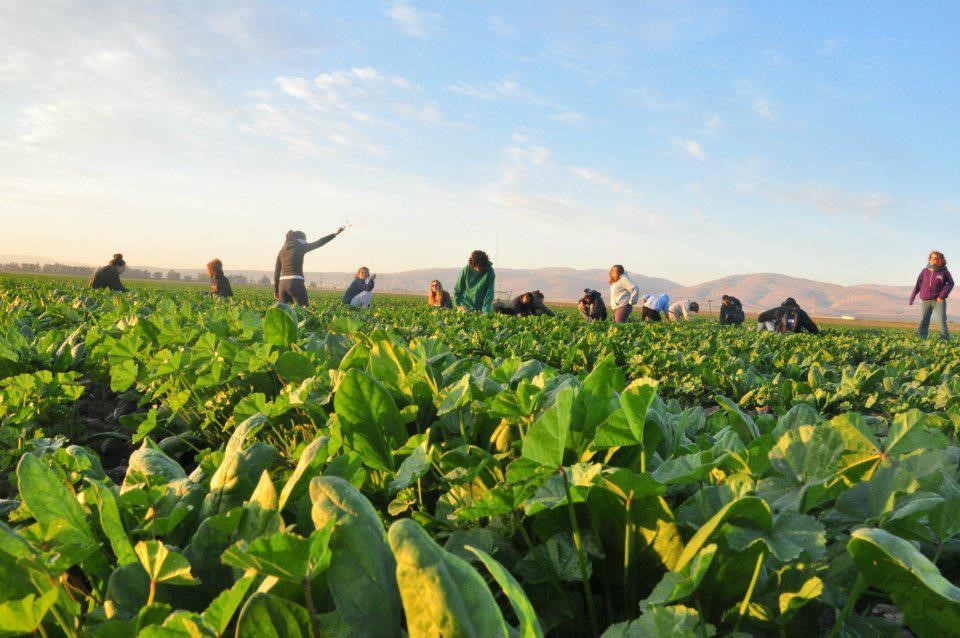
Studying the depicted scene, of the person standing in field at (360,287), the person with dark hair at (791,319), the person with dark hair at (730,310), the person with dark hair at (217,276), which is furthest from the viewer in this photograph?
the person with dark hair at (730,310)

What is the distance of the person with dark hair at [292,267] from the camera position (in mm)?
12773

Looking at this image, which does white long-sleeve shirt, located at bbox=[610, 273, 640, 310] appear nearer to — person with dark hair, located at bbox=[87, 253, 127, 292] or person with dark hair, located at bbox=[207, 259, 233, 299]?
person with dark hair, located at bbox=[207, 259, 233, 299]

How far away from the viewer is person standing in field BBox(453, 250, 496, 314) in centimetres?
1397

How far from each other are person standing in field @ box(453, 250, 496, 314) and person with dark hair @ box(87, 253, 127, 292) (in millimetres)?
8571

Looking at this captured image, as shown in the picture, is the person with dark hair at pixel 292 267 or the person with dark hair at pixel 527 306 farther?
the person with dark hair at pixel 527 306

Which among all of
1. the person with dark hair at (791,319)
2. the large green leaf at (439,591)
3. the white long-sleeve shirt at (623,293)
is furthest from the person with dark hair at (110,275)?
the person with dark hair at (791,319)

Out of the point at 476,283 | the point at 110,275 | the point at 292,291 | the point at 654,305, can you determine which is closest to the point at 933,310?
the point at 654,305

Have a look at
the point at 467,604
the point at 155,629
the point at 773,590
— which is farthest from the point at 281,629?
the point at 773,590

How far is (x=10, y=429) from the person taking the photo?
2.23m

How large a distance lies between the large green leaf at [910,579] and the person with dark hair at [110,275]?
665 inches

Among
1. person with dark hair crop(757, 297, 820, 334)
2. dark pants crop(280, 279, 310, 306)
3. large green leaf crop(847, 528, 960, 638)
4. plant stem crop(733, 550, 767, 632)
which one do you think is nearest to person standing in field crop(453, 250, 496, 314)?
dark pants crop(280, 279, 310, 306)

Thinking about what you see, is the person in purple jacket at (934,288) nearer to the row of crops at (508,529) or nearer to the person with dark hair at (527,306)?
the person with dark hair at (527,306)

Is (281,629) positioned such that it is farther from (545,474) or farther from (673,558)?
(673,558)

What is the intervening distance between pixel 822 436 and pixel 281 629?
0.87 meters
